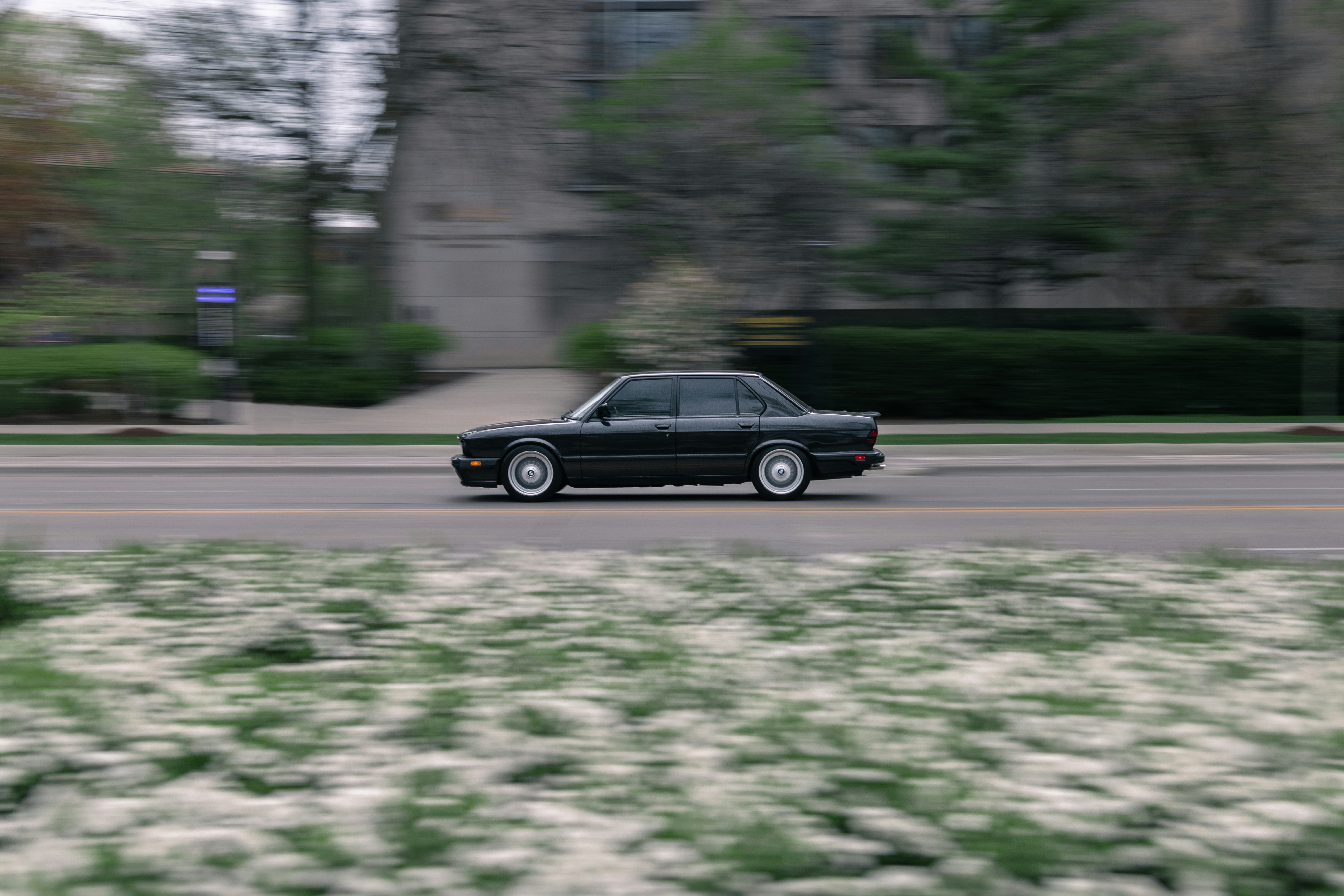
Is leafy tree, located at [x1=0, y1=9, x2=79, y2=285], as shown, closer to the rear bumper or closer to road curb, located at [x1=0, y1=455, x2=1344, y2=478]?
road curb, located at [x1=0, y1=455, x2=1344, y2=478]

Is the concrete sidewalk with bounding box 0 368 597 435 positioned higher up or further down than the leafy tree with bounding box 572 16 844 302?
further down

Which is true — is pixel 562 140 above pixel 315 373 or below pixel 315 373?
above

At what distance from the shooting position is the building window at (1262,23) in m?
27.2

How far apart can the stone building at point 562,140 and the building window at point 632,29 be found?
5cm

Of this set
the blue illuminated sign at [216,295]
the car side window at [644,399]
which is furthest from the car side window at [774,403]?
the blue illuminated sign at [216,295]

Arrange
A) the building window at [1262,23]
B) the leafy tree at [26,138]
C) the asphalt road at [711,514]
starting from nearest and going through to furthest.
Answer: the asphalt road at [711,514] → the building window at [1262,23] → the leafy tree at [26,138]

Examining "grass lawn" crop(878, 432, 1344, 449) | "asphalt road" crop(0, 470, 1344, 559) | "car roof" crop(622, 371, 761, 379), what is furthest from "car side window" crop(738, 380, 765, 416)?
"grass lawn" crop(878, 432, 1344, 449)

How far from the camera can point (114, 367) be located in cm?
2498

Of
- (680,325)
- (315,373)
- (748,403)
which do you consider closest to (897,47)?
(680,325)

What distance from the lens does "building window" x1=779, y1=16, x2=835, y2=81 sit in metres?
33.4

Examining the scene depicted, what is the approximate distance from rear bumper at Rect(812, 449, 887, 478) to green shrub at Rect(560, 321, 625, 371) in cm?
1287

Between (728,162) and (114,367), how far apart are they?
545 inches

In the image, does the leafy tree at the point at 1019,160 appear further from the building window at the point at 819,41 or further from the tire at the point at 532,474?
the tire at the point at 532,474

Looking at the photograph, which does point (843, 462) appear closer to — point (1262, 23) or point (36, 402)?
point (36, 402)
